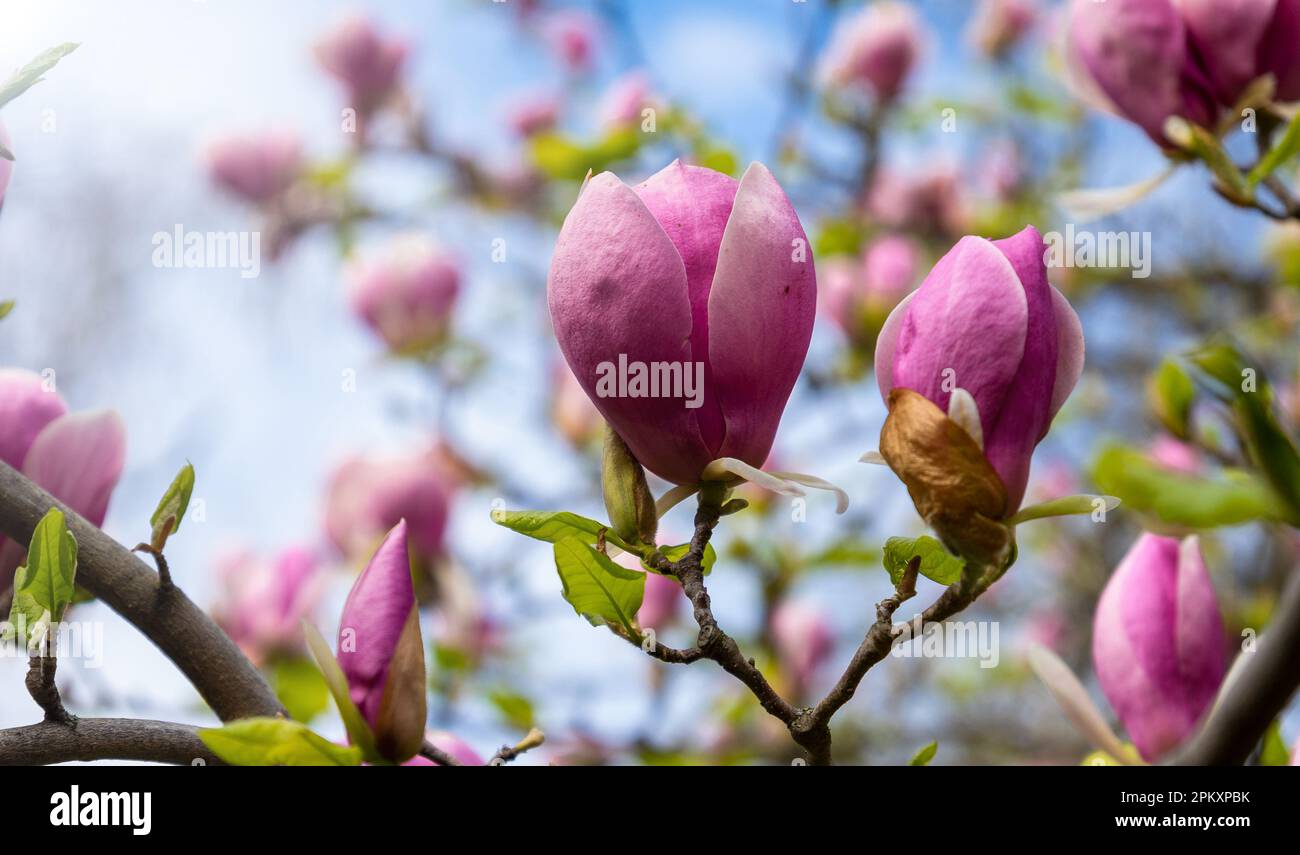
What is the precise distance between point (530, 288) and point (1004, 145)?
1062 mm

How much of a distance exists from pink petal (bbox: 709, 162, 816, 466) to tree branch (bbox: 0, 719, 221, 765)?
0.25 meters

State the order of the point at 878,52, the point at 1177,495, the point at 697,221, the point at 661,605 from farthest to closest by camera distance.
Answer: the point at 878,52
the point at 661,605
the point at 697,221
the point at 1177,495

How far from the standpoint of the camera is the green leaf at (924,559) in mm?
425

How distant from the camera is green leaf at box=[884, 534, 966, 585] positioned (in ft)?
1.39

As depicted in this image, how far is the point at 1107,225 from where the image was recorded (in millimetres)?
2059

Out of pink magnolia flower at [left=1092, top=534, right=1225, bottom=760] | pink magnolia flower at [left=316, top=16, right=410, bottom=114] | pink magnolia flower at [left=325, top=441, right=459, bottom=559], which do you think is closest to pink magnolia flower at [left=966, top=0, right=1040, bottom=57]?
pink magnolia flower at [left=316, top=16, right=410, bottom=114]

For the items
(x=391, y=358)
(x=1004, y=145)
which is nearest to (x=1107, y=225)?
(x=1004, y=145)

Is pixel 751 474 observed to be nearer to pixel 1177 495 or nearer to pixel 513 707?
pixel 1177 495

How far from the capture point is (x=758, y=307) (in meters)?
0.38

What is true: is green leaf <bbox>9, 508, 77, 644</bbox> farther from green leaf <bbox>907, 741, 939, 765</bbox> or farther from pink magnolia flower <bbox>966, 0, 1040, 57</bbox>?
pink magnolia flower <bbox>966, 0, 1040, 57</bbox>

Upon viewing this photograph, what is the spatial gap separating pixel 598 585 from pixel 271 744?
0.13m

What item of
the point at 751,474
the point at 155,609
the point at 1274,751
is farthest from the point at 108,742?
the point at 1274,751
